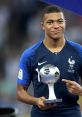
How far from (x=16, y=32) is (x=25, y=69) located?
3699 mm

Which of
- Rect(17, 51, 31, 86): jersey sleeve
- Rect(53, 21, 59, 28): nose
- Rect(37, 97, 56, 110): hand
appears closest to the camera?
Rect(37, 97, 56, 110): hand

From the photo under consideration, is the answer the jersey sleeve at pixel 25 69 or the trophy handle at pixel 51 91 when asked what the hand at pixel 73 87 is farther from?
the jersey sleeve at pixel 25 69

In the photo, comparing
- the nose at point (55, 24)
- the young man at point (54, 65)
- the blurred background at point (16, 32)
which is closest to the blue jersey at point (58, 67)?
the young man at point (54, 65)

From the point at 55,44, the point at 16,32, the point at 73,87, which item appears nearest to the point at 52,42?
the point at 55,44

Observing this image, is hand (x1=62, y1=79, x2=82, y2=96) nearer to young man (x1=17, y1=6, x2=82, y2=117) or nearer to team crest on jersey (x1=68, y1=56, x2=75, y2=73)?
young man (x1=17, y1=6, x2=82, y2=117)

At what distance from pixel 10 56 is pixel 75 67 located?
3.46m

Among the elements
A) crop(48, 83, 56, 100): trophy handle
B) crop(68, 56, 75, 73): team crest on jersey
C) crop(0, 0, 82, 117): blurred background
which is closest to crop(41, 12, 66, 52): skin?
crop(68, 56, 75, 73): team crest on jersey

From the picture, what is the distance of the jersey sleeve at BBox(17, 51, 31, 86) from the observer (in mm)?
3062

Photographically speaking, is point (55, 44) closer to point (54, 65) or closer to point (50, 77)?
point (54, 65)

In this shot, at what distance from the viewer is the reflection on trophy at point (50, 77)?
2.84 m

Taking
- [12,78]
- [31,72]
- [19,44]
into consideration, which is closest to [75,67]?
[31,72]

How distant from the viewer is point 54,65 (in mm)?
2955

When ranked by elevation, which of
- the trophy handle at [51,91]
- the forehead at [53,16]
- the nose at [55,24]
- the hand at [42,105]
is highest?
the forehead at [53,16]

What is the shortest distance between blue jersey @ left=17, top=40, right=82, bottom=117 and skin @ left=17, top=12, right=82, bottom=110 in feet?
0.13
